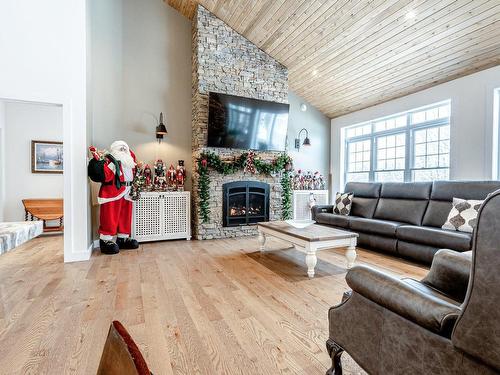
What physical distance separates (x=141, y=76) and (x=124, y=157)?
1.80 metres

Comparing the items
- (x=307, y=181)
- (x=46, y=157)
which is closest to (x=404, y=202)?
(x=307, y=181)

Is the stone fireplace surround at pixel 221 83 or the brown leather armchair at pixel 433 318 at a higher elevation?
the stone fireplace surround at pixel 221 83

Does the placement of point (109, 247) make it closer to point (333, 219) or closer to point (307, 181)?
point (333, 219)

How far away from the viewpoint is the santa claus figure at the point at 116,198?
3777 mm

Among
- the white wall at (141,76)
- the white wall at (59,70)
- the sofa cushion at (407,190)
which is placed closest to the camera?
the white wall at (59,70)

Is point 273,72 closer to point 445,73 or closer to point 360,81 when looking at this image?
point 360,81

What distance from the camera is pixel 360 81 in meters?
5.09

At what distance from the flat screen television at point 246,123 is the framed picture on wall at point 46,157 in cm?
315

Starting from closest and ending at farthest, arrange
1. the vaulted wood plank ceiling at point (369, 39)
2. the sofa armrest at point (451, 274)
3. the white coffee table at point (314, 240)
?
the sofa armrest at point (451, 274)
the white coffee table at point (314, 240)
the vaulted wood plank ceiling at point (369, 39)

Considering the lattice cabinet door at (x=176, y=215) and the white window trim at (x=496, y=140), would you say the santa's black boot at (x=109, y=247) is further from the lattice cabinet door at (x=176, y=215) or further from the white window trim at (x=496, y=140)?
the white window trim at (x=496, y=140)

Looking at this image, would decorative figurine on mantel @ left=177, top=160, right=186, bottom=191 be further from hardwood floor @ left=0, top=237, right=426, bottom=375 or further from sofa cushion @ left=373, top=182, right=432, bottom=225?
sofa cushion @ left=373, top=182, right=432, bottom=225

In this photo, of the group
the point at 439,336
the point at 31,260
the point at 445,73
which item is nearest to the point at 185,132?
the point at 31,260

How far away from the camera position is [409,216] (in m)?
3.91

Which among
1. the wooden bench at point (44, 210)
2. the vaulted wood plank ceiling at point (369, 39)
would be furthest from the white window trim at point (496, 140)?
the wooden bench at point (44, 210)
